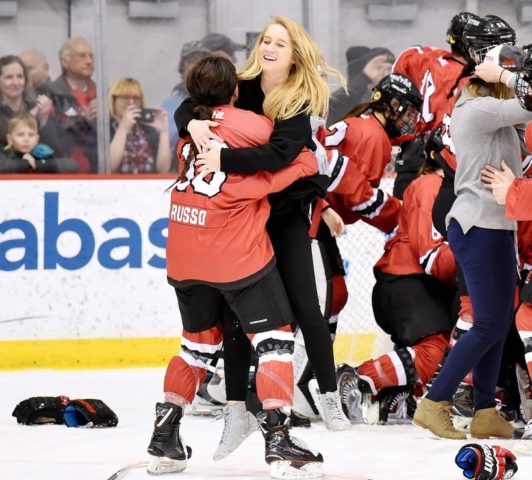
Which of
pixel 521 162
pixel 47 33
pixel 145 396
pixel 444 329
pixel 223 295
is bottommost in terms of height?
pixel 145 396

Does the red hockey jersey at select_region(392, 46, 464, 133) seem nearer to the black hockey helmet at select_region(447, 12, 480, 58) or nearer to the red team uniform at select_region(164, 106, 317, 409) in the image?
the black hockey helmet at select_region(447, 12, 480, 58)

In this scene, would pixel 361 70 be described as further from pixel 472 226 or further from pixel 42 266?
pixel 472 226

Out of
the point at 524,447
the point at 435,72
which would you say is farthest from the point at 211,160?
the point at 435,72

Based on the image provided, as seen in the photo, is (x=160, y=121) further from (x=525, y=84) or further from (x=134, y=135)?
(x=525, y=84)

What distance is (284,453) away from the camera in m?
3.39

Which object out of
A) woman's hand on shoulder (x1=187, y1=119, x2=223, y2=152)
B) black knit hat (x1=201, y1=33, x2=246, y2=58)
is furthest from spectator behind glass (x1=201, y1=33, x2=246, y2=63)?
woman's hand on shoulder (x1=187, y1=119, x2=223, y2=152)

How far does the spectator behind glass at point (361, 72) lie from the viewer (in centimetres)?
670

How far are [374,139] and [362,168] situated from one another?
12 centimetres

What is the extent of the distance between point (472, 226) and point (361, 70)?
2881 millimetres

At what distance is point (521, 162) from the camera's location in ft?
13.7

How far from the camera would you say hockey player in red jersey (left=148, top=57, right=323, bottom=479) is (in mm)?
3430

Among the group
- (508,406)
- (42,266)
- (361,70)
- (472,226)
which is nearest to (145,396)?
(42,266)

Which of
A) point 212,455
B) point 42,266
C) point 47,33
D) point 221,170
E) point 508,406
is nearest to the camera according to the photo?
point 221,170

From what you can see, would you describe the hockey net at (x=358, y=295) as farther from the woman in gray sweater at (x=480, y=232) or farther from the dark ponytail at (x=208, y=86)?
the dark ponytail at (x=208, y=86)
